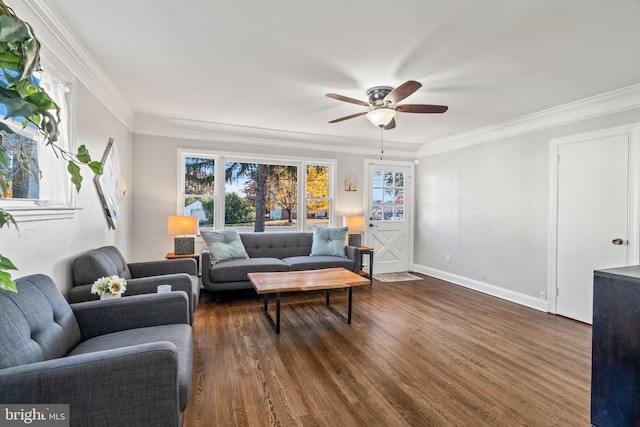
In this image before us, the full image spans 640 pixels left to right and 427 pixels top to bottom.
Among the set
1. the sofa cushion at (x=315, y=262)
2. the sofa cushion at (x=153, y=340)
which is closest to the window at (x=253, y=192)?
the sofa cushion at (x=315, y=262)

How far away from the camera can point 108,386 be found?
118cm

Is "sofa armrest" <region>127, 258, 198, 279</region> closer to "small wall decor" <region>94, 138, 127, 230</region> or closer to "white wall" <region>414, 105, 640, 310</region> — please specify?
"small wall decor" <region>94, 138, 127, 230</region>

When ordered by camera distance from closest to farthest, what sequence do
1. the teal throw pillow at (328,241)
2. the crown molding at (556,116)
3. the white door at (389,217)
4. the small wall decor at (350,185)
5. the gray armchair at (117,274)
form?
the gray armchair at (117,274), the crown molding at (556,116), the teal throw pillow at (328,241), the small wall decor at (350,185), the white door at (389,217)

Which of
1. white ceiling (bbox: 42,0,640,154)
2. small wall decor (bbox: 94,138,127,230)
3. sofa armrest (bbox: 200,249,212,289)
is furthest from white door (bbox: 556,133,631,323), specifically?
small wall decor (bbox: 94,138,127,230)

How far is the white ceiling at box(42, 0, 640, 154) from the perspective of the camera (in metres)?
1.86

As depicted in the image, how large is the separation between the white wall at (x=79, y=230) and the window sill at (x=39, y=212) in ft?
0.13

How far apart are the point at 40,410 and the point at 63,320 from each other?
25.5 inches

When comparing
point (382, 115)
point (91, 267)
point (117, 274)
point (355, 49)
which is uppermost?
point (355, 49)

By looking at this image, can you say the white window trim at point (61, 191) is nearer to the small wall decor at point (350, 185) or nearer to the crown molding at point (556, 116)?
the small wall decor at point (350, 185)

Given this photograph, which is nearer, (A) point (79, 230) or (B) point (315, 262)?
(A) point (79, 230)

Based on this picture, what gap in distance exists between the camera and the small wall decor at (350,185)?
5.50m

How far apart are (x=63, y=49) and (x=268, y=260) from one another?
3.03 m

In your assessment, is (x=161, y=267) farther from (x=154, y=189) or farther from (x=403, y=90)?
(x=403, y=90)

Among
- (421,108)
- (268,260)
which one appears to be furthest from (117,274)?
(421,108)
